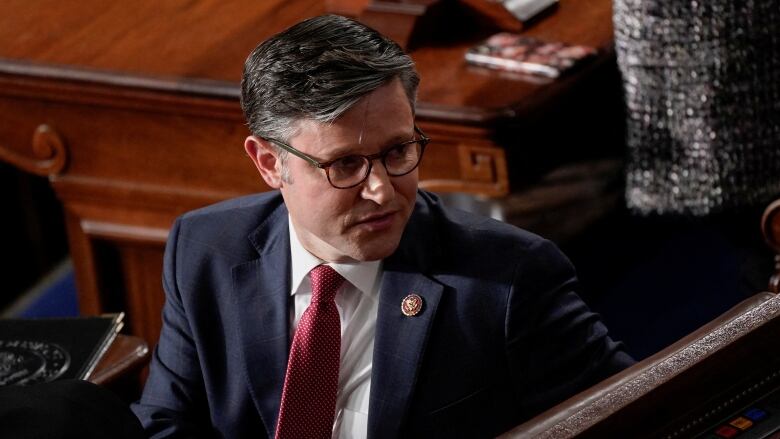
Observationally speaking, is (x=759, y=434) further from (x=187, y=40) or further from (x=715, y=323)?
(x=187, y=40)

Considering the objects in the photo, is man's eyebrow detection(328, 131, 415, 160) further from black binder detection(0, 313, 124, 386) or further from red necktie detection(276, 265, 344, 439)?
black binder detection(0, 313, 124, 386)

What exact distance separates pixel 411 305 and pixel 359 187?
0.71ft

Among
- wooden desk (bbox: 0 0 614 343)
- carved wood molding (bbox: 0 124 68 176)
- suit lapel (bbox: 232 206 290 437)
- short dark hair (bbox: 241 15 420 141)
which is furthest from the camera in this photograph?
carved wood molding (bbox: 0 124 68 176)

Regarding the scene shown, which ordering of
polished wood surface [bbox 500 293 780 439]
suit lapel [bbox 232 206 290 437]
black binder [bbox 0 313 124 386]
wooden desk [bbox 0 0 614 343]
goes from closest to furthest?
polished wood surface [bbox 500 293 780 439] < suit lapel [bbox 232 206 290 437] < black binder [bbox 0 313 124 386] < wooden desk [bbox 0 0 614 343]

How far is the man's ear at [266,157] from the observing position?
202 centimetres

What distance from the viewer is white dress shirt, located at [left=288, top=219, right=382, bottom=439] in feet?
6.94

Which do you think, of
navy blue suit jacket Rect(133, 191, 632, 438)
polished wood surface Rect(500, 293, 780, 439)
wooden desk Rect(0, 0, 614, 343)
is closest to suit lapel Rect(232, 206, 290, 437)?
navy blue suit jacket Rect(133, 191, 632, 438)

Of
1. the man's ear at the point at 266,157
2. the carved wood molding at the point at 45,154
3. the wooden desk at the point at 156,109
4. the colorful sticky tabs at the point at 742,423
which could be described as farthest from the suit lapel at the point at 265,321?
the carved wood molding at the point at 45,154

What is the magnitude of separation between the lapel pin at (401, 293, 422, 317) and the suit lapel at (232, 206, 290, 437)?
0.58 feet

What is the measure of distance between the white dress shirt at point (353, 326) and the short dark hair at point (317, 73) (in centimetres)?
24

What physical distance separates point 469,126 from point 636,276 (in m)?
0.49

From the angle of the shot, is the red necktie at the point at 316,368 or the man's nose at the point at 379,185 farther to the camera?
the red necktie at the point at 316,368

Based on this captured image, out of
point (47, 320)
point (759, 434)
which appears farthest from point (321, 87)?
point (47, 320)

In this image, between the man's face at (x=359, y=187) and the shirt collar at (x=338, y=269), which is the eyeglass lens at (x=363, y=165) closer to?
the man's face at (x=359, y=187)
